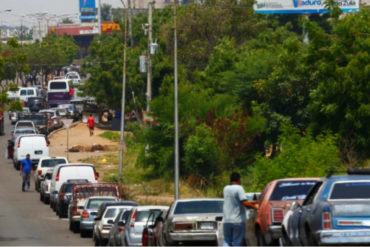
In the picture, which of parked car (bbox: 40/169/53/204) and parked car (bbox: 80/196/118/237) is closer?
parked car (bbox: 80/196/118/237)

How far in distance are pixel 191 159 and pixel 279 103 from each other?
525 cm

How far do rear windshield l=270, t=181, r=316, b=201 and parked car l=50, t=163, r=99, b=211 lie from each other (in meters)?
25.2

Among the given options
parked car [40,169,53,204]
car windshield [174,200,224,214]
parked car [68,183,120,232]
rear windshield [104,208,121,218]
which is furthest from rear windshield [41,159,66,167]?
car windshield [174,200,224,214]

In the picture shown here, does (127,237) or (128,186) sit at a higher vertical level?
(127,237)

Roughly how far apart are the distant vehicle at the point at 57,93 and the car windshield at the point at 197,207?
82207 millimetres

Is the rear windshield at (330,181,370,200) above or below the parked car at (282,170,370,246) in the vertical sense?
above

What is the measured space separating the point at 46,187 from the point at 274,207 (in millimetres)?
29261

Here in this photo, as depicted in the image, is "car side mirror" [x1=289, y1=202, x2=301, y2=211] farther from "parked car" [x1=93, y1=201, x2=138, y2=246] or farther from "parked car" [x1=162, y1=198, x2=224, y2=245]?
"parked car" [x1=93, y1=201, x2=138, y2=246]

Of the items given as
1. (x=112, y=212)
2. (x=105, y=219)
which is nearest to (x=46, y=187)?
(x=112, y=212)

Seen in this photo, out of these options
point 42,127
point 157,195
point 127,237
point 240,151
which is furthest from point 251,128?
point 42,127

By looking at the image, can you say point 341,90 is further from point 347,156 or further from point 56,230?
point 56,230

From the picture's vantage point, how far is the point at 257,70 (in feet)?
171

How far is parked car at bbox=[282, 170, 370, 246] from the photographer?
1358 cm

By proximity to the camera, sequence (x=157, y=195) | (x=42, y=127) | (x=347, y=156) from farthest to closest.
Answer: (x=42, y=127), (x=157, y=195), (x=347, y=156)
